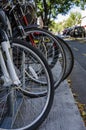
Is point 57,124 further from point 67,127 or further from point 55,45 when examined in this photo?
point 55,45

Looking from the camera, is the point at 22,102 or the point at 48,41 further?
the point at 48,41

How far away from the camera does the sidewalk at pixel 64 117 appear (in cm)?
320

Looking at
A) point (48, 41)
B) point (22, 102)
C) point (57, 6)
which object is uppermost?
point (48, 41)

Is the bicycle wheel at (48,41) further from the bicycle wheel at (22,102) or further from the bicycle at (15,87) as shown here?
the bicycle at (15,87)

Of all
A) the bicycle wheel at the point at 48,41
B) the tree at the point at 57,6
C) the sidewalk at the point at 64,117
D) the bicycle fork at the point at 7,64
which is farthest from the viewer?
the tree at the point at 57,6

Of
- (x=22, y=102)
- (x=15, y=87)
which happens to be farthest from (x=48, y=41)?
(x=15, y=87)

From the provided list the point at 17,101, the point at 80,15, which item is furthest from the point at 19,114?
the point at 80,15

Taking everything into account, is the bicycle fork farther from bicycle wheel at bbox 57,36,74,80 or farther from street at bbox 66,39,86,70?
street at bbox 66,39,86,70

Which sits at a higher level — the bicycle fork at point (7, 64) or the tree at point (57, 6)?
the bicycle fork at point (7, 64)

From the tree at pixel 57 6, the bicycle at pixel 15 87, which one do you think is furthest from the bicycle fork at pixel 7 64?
the tree at pixel 57 6

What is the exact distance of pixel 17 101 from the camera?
136 inches

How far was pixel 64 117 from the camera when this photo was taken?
3469 millimetres

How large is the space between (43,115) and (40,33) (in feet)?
4.84

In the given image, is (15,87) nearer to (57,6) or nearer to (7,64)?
(7,64)
